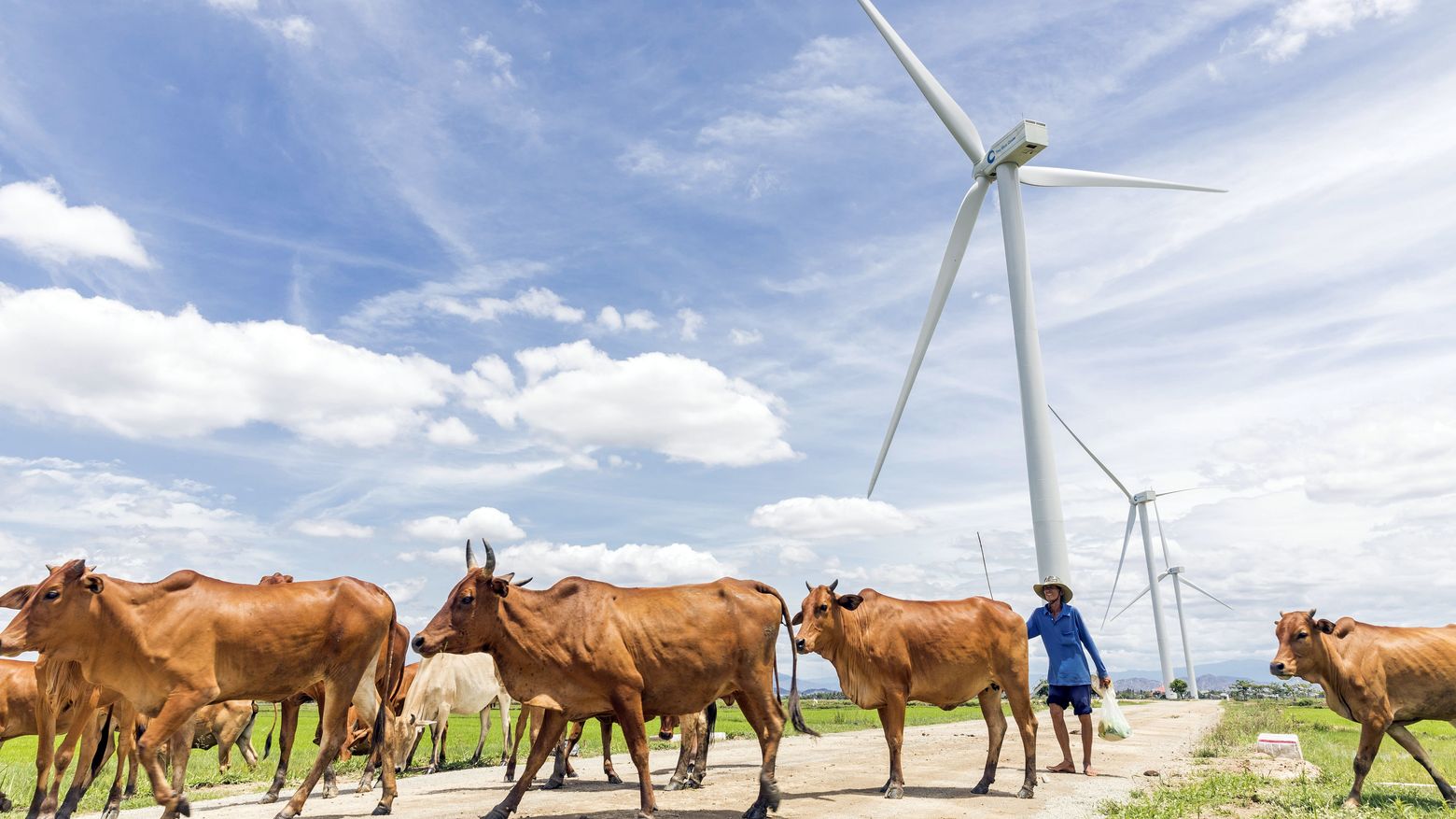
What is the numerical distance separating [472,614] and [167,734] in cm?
301

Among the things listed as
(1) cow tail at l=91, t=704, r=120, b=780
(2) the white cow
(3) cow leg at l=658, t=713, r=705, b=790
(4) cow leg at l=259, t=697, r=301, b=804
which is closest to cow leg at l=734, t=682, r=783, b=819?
(3) cow leg at l=658, t=713, r=705, b=790

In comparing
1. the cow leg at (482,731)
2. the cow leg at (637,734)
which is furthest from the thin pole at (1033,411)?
the cow leg at (637,734)

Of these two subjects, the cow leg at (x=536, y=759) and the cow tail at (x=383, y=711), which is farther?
the cow tail at (x=383, y=711)

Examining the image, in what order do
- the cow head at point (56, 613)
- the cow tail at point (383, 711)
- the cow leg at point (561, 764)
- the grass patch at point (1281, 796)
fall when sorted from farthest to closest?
1. the cow leg at point (561, 764)
2. the cow tail at point (383, 711)
3. the grass patch at point (1281, 796)
4. the cow head at point (56, 613)

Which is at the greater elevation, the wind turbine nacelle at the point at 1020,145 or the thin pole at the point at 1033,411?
the wind turbine nacelle at the point at 1020,145

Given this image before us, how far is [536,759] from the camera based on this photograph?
9281mm

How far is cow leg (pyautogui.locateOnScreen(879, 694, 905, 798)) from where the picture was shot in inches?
447

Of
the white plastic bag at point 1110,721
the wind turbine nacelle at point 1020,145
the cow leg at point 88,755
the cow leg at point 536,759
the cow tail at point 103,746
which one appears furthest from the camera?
the wind turbine nacelle at point 1020,145

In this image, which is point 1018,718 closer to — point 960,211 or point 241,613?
point 241,613

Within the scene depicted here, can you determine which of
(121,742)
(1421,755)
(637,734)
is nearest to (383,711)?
(637,734)

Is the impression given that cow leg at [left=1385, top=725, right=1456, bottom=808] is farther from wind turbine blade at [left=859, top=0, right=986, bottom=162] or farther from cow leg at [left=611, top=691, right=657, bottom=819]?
wind turbine blade at [left=859, top=0, right=986, bottom=162]

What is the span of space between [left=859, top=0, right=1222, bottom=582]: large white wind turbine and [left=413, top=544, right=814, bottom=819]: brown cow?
18.1 m

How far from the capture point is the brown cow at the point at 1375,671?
1132 cm

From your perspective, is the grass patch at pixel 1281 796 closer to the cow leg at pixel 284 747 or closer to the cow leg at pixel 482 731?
the cow leg at pixel 284 747
